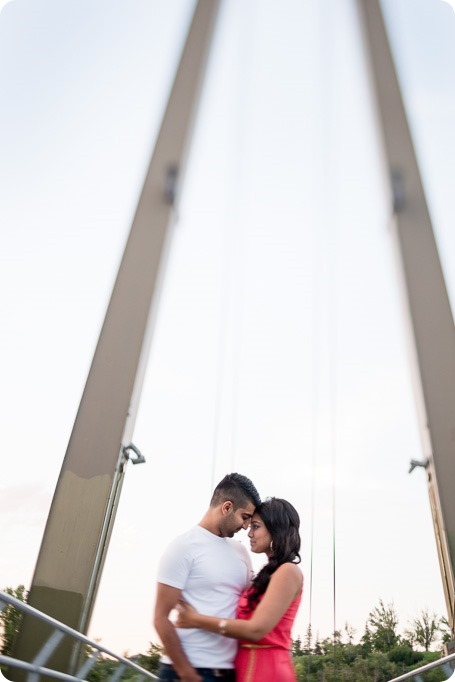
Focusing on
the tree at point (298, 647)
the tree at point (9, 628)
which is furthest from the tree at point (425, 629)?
the tree at point (9, 628)

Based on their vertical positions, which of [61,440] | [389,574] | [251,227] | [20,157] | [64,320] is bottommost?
[389,574]

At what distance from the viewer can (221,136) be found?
636cm

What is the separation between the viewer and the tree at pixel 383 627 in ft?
13.9

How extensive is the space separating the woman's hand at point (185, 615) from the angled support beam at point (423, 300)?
2.81 m

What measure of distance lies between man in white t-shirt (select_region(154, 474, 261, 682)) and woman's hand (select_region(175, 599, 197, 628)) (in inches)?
0.6

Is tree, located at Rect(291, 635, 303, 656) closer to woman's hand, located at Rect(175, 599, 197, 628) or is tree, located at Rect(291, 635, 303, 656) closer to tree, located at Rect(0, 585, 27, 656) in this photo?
tree, located at Rect(0, 585, 27, 656)

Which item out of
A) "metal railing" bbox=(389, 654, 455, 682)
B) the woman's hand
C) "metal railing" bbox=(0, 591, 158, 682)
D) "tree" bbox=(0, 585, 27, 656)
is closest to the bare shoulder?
the woman's hand

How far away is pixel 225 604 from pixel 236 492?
1.01 ft

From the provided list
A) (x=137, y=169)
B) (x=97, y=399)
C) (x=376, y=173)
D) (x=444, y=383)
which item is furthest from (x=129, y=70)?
(x=444, y=383)

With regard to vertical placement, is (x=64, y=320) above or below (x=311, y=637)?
above

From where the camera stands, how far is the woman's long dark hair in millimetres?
1717

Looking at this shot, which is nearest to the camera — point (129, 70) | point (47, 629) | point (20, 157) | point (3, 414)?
point (47, 629)

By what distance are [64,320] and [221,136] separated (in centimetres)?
251

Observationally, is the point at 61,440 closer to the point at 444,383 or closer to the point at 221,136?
the point at 444,383
